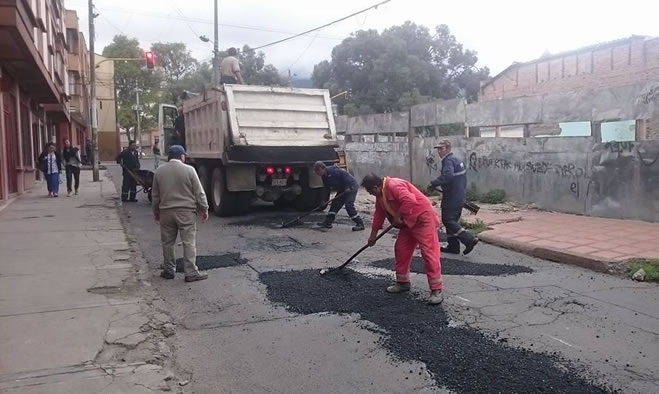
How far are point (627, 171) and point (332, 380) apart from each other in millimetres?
7821

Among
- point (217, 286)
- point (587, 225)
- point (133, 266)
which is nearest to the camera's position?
point (217, 286)

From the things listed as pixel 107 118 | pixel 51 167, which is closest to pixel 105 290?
pixel 51 167

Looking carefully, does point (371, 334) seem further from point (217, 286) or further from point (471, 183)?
point (471, 183)

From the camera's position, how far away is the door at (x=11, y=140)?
14.5 metres

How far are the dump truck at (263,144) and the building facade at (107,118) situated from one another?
127 ft

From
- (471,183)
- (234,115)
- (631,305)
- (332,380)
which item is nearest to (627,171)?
(471,183)

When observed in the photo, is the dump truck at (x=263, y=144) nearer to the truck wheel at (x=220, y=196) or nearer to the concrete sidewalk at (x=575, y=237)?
the truck wheel at (x=220, y=196)

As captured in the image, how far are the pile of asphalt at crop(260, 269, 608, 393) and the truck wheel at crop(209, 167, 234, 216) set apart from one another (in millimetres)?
4958

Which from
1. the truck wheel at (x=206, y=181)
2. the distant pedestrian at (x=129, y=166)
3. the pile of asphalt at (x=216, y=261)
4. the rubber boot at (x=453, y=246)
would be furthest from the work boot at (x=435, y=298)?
the distant pedestrian at (x=129, y=166)

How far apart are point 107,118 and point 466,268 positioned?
48.0 metres

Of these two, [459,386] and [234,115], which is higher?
[234,115]

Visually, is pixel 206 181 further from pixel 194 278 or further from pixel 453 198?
pixel 453 198

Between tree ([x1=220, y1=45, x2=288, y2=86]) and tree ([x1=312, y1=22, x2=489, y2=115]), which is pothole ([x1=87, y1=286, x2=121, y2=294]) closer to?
tree ([x1=312, y1=22, x2=489, y2=115])

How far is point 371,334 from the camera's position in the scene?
460cm
